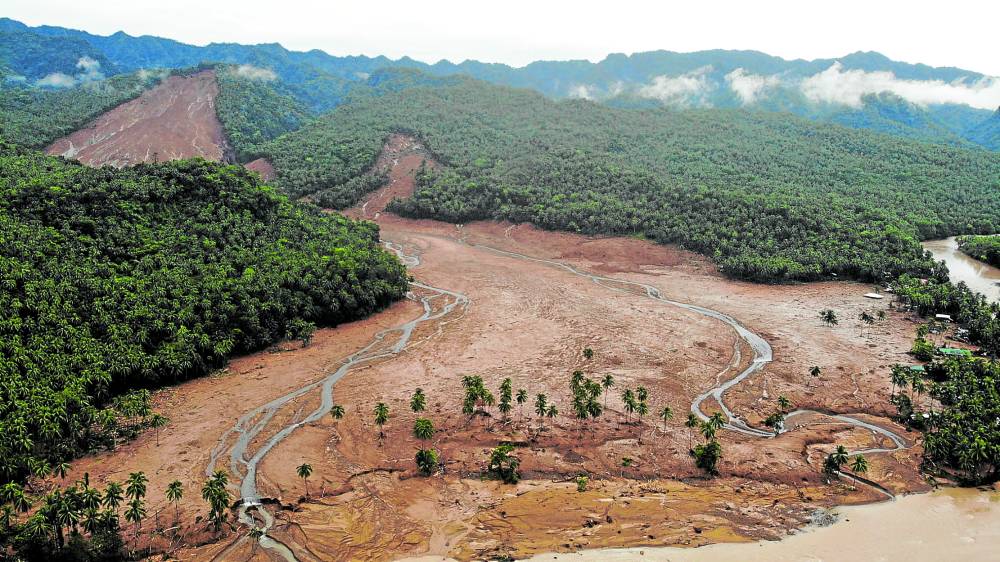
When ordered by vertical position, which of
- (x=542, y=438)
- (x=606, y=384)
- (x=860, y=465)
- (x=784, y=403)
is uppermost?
(x=606, y=384)

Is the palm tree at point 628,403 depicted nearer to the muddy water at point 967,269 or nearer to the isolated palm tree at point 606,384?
the isolated palm tree at point 606,384

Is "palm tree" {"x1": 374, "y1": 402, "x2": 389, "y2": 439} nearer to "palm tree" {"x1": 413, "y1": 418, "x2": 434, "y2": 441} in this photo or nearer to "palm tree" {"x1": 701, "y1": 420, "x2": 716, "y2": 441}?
"palm tree" {"x1": 413, "y1": 418, "x2": 434, "y2": 441}

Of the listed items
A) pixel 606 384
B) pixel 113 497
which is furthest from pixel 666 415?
pixel 113 497

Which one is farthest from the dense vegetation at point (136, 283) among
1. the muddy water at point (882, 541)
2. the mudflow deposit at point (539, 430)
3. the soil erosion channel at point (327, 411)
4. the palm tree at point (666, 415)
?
the palm tree at point (666, 415)

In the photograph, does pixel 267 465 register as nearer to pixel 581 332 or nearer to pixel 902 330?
pixel 581 332

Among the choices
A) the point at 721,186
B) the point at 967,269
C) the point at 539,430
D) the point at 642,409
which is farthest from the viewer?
the point at 721,186

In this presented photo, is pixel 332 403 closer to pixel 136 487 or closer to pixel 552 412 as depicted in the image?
pixel 136 487

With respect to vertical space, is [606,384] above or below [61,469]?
above
